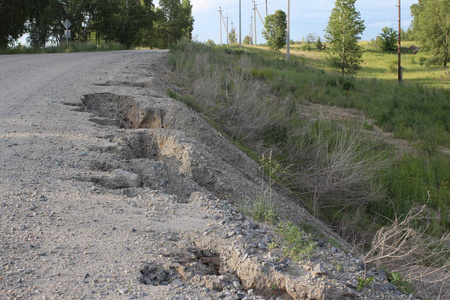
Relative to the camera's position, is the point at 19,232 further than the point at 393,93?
No

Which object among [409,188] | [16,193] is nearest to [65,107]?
[16,193]

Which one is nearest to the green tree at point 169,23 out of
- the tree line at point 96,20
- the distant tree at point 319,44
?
the tree line at point 96,20

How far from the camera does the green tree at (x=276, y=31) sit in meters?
54.1

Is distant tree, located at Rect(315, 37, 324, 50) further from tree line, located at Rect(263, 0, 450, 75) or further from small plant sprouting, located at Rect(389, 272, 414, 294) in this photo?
small plant sprouting, located at Rect(389, 272, 414, 294)

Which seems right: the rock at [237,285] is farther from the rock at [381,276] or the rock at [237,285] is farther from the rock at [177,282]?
the rock at [381,276]

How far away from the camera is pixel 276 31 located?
2146 inches

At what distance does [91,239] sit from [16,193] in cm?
103

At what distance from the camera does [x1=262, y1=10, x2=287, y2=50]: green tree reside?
54.1 meters

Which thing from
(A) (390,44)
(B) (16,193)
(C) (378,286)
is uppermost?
(A) (390,44)

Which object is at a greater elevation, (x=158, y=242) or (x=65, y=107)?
(x=65, y=107)

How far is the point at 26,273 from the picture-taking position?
2486mm

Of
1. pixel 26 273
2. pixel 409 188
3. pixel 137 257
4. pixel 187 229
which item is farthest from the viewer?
pixel 409 188

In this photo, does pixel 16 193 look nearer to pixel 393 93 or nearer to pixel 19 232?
pixel 19 232

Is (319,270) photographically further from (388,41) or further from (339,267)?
(388,41)
